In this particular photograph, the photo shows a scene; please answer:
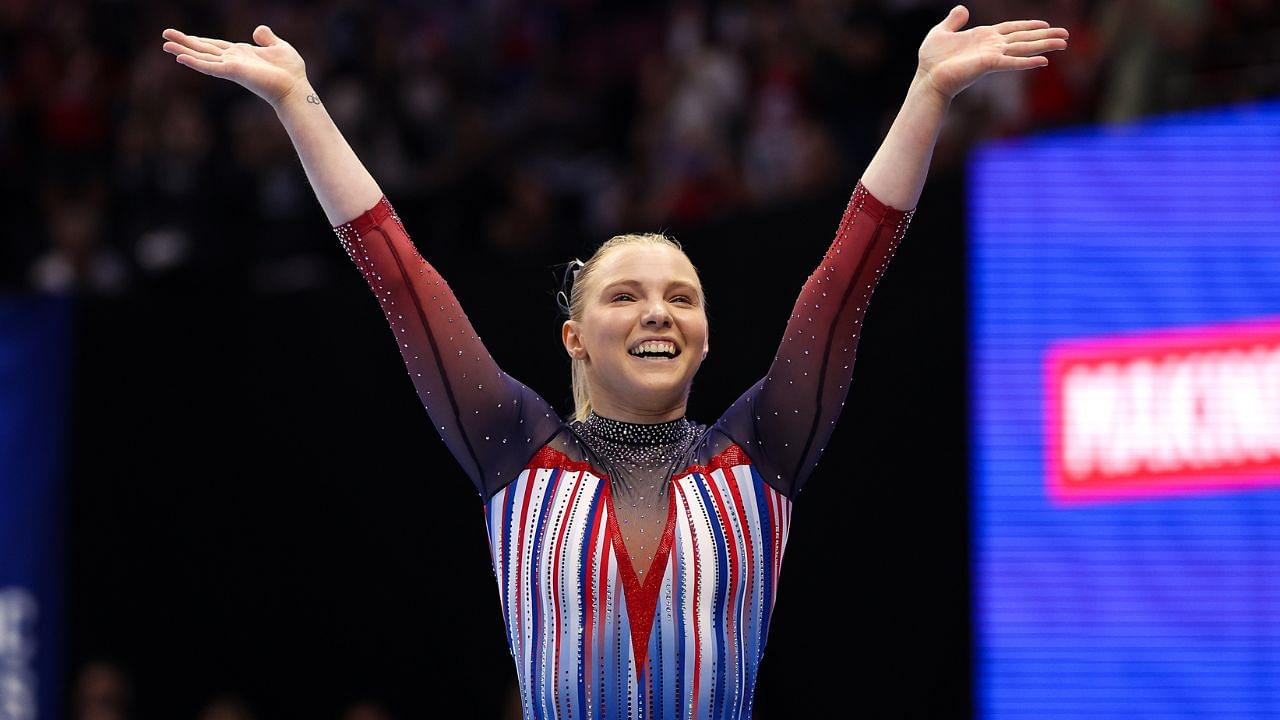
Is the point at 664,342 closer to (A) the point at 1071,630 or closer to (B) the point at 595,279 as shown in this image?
(B) the point at 595,279

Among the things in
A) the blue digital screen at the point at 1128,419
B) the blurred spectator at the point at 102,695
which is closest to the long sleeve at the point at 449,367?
the blue digital screen at the point at 1128,419

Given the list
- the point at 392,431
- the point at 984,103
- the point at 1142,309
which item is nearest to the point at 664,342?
the point at 1142,309

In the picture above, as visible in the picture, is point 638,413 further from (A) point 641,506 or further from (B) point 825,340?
(B) point 825,340

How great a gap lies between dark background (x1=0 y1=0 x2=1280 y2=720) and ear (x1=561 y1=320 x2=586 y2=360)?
3208mm

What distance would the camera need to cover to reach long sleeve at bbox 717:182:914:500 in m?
2.56

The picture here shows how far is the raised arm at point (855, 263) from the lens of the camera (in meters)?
2.56

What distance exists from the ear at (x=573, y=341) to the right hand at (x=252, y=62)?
2.02 feet

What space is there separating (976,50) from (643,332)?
71 centimetres

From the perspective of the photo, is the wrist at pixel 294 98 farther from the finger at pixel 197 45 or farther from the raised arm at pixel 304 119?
the finger at pixel 197 45

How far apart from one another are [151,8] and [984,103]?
563cm

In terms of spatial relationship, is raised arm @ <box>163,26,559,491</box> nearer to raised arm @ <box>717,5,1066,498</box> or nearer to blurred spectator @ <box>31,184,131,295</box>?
raised arm @ <box>717,5,1066,498</box>

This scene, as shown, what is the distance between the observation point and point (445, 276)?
6977mm

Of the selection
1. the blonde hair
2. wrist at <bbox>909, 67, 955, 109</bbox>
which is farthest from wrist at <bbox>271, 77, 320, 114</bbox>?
wrist at <bbox>909, 67, 955, 109</bbox>

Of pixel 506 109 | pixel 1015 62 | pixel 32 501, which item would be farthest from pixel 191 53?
pixel 506 109
